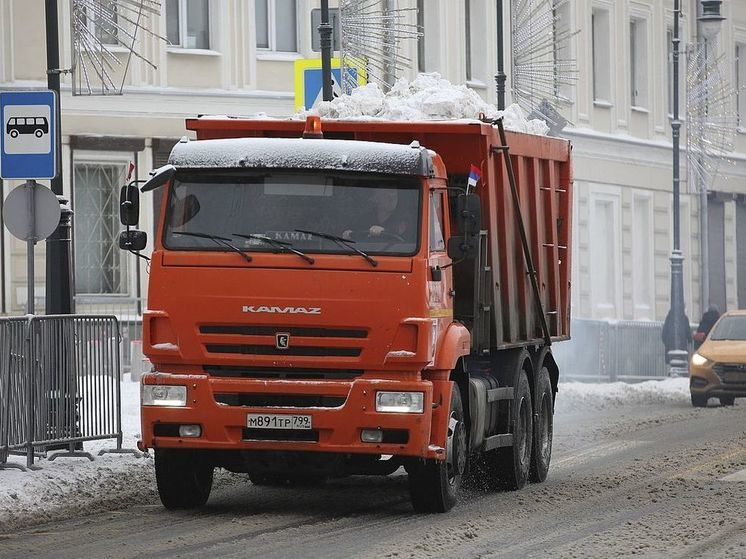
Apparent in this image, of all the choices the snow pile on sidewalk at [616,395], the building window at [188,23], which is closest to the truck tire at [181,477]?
the snow pile on sidewalk at [616,395]

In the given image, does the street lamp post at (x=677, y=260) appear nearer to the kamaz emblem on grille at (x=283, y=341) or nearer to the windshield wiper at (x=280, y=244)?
the windshield wiper at (x=280, y=244)

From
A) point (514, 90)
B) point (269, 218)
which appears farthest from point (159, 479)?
point (514, 90)

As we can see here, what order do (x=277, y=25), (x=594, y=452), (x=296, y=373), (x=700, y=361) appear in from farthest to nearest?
1. (x=277, y=25)
2. (x=700, y=361)
3. (x=594, y=452)
4. (x=296, y=373)

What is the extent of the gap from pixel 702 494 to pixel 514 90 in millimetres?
12361

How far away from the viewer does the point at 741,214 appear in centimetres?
5453

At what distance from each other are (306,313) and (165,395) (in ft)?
3.66

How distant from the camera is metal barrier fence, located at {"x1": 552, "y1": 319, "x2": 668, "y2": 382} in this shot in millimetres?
40375

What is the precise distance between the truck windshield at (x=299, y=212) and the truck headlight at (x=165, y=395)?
950 millimetres

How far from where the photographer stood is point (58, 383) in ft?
56.0

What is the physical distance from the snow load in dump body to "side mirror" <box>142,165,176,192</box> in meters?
0.10

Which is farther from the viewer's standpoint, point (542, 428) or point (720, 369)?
point (720, 369)

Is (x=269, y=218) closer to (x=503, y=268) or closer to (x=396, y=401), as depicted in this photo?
(x=396, y=401)

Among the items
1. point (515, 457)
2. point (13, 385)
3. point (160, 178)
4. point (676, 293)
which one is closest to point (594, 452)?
point (515, 457)

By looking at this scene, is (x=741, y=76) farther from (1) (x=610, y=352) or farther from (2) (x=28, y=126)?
(2) (x=28, y=126)
